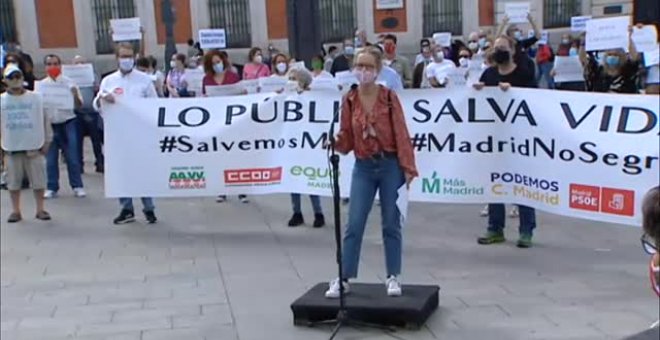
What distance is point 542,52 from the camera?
70.2 ft

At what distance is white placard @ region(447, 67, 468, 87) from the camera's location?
42.4 ft

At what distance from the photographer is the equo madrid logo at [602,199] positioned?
288 inches

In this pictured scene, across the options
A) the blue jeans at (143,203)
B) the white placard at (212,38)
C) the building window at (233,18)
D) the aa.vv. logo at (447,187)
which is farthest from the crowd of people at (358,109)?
the building window at (233,18)

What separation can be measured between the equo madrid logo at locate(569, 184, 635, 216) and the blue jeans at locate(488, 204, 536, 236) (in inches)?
20.0

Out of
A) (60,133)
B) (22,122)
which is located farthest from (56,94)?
(22,122)

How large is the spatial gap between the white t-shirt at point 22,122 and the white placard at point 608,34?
6274 mm

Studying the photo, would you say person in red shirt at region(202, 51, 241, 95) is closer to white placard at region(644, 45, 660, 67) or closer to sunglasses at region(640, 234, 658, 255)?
white placard at region(644, 45, 660, 67)

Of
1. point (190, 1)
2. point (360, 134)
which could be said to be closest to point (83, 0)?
point (190, 1)

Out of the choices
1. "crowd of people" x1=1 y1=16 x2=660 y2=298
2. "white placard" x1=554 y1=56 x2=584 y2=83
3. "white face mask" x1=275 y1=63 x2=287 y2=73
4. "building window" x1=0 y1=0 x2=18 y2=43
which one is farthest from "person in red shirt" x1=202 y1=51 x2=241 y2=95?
"building window" x1=0 y1=0 x2=18 y2=43

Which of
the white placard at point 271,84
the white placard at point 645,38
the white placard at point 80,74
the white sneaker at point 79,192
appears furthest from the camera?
the white placard at point 80,74

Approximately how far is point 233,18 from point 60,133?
1925cm

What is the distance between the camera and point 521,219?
8156 millimetres

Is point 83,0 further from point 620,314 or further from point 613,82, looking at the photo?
point 620,314

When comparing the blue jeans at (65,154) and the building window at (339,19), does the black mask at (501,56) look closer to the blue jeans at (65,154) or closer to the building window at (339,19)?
the blue jeans at (65,154)
